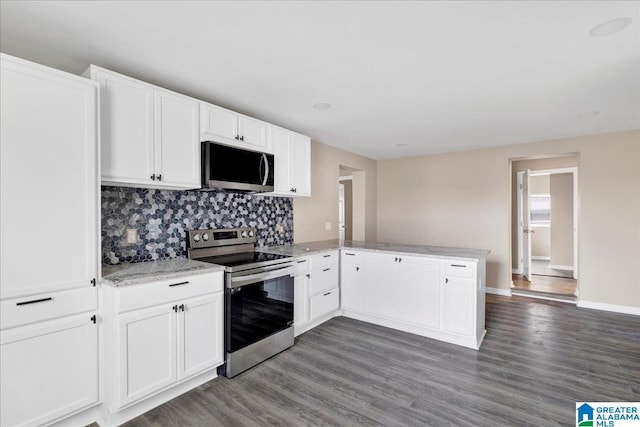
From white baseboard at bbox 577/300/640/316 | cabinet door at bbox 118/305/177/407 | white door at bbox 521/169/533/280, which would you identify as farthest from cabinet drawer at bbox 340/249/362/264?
white door at bbox 521/169/533/280

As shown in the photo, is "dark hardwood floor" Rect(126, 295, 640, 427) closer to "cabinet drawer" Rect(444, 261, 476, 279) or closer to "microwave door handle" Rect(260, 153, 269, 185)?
"cabinet drawer" Rect(444, 261, 476, 279)

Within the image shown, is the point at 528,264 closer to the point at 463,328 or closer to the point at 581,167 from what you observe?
the point at 581,167

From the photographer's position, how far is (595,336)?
131 inches

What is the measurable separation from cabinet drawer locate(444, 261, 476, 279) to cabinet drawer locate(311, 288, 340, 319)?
4.59 feet

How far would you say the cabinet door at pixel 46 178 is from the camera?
163cm

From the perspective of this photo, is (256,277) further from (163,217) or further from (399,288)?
(399,288)

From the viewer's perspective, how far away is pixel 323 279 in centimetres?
363

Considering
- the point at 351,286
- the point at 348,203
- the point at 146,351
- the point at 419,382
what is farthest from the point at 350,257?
the point at 348,203

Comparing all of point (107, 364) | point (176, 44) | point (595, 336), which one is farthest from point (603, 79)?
point (107, 364)

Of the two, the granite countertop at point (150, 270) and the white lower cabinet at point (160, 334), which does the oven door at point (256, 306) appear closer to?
the white lower cabinet at point (160, 334)

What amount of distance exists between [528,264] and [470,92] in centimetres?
465

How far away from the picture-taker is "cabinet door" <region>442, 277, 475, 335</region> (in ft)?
9.82

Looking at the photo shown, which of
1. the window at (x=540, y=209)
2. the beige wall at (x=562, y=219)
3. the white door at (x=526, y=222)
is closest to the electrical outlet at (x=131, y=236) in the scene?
the white door at (x=526, y=222)

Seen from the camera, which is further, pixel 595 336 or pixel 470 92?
pixel 595 336
